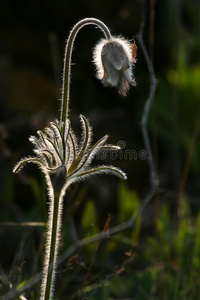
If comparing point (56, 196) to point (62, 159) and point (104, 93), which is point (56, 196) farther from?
point (104, 93)

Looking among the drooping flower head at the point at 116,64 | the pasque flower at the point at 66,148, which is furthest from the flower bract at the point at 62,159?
the drooping flower head at the point at 116,64

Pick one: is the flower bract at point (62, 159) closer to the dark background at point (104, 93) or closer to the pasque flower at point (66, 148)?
the pasque flower at point (66, 148)

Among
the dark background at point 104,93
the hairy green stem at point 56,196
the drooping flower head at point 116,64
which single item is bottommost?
the hairy green stem at point 56,196

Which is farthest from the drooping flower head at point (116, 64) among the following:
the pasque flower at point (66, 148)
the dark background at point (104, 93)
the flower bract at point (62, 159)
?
the dark background at point (104, 93)

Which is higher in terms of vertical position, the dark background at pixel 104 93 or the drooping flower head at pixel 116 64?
the dark background at pixel 104 93

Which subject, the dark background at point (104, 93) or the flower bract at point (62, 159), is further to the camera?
the dark background at point (104, 93)

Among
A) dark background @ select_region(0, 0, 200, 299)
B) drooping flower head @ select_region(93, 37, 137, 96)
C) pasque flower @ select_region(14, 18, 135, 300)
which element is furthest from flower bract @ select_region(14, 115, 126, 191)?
dark background @ select_region(0, 0, 200, 299)

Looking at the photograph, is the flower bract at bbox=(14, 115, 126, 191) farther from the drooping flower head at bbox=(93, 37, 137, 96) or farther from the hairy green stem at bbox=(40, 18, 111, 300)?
the drooping flower head at bbox=(93, 37, 137, 96)
